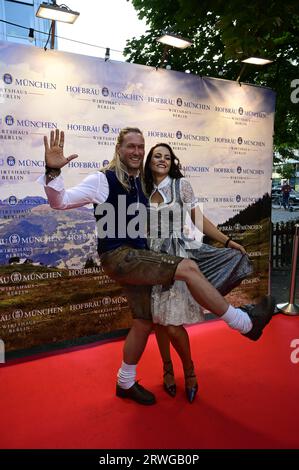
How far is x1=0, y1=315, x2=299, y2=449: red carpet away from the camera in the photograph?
8.13ft

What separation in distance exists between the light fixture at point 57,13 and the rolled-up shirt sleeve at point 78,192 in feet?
4.65

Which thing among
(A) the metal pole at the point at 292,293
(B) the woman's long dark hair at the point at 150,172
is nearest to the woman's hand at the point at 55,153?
(B) the woman's long dark hair at the point at 150,172

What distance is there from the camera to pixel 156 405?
2.90m

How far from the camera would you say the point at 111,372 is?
3447mm

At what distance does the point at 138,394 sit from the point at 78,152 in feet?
7.35

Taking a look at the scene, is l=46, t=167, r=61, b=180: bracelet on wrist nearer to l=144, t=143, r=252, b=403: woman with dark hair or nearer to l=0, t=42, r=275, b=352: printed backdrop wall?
l=144, t=143, r=252, b=403: woman with dark hair

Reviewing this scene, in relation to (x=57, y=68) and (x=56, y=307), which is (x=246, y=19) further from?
(x=56, y=307)

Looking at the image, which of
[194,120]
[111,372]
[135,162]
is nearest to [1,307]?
[111,372]

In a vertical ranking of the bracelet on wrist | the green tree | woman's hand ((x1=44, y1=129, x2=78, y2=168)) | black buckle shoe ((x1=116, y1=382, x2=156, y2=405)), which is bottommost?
black buckle shoe ((x1=116, y1=382, x2=156, y2=405))

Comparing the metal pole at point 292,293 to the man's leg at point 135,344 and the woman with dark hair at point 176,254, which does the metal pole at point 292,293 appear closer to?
the woman with dark hair at point 176,254

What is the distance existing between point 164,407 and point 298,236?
296 cm

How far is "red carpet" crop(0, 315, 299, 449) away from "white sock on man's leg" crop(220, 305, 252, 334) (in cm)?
64

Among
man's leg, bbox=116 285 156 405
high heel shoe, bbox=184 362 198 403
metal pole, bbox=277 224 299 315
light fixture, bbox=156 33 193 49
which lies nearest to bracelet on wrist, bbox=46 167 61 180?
man's leg, bbox=116 285 156 405

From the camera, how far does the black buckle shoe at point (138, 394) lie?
114 inches
